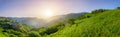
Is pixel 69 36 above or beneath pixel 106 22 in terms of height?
beneath

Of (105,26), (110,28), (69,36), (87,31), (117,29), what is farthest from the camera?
(69,36)

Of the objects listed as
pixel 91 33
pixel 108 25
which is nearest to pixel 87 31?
pixel 91 33

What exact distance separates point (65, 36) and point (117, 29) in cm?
4445

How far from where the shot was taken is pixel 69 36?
11006 cm

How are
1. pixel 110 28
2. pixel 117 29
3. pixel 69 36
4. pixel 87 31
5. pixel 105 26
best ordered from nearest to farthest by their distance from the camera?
1. pixel 117 29
2. pixel 110 28
3. pixel 105 26
4. pixel 87 31
5. pixel 69 36

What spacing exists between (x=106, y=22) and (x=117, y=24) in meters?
13.8

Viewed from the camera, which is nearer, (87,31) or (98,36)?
(98,36)

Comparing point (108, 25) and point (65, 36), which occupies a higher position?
point (108, 25)

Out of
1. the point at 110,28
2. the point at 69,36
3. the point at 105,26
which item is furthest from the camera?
the point at 69,36

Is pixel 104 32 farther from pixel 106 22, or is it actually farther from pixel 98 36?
pixel 106 22

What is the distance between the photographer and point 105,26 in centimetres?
8519

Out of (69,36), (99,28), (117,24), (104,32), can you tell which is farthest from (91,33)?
(69,36)

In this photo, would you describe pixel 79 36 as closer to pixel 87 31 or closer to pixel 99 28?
pixel 87 31

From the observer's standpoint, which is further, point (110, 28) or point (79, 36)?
point (79, 36)
